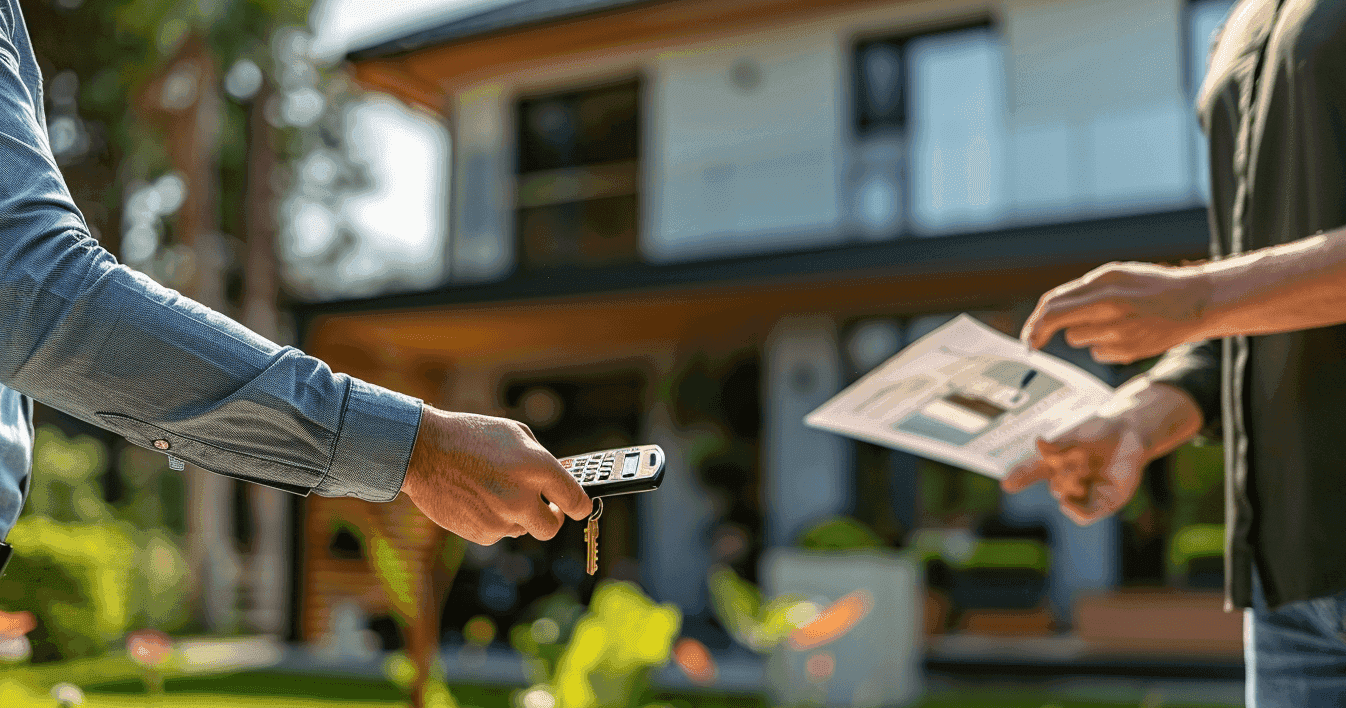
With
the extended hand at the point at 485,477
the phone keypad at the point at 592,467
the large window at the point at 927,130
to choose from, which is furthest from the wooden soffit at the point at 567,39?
the extended hand at the point at 485,477

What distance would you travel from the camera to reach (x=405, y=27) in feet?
42.0

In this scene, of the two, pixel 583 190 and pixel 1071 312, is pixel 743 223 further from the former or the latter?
pixel 1071 312

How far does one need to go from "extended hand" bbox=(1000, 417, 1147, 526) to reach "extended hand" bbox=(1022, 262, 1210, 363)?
35cm

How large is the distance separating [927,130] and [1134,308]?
9277mm

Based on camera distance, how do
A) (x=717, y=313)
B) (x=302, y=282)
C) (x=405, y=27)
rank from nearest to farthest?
(x=717, y=313) < (x=405, y=27) < (x=302, y=282)

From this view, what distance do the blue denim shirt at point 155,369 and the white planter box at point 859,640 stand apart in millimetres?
5744

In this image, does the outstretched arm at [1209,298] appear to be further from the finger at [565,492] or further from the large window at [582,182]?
the large window at [582,182]

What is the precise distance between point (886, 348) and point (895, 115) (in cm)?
241

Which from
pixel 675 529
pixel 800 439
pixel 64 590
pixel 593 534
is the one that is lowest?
pixel 64 590

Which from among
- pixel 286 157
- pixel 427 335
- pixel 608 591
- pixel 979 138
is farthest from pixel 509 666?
pixel 286 157

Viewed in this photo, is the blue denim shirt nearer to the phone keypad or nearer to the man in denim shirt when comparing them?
the man in denim shirt

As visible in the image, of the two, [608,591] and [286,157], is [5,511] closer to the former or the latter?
[608,591]

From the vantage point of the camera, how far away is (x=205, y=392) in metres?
1.14

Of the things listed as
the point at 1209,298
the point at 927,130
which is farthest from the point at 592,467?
the point at 927,130
